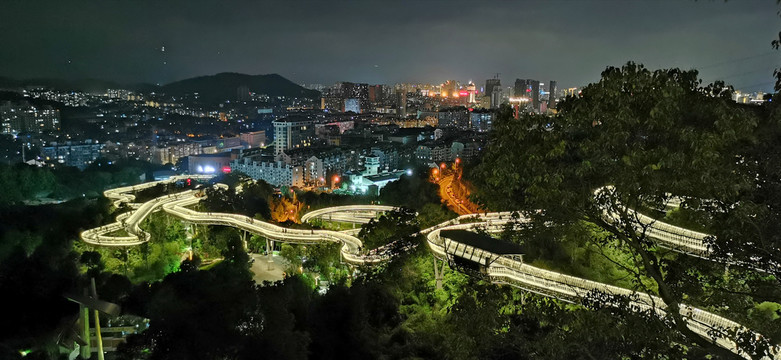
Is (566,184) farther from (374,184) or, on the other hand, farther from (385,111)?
(385,111)

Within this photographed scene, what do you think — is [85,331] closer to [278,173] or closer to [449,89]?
[278,173]

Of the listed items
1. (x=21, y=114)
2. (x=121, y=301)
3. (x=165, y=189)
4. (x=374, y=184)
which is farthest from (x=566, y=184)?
(x=21, y=114)

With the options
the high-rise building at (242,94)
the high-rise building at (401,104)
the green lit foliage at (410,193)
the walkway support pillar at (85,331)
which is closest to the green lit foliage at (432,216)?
the green lit foliage at (410,193)

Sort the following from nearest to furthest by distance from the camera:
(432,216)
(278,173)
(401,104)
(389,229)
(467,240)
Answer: (467,240)
(389,229)
(432,216)
(278,173)
(401,104)

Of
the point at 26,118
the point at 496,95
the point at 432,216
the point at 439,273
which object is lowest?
the point at 439,273

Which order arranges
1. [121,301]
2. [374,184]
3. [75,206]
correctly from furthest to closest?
1. [374,184]
2. [75,206]
3. [121,301]

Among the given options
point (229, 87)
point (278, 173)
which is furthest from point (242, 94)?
point (278, 173)

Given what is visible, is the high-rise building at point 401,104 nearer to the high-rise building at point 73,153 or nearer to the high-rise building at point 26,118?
the high-rise building at point 73,153

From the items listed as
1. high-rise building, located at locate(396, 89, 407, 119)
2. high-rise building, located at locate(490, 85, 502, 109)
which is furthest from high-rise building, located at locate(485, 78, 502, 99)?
high-rise building, located at locate(396, 89, 407, 119)
